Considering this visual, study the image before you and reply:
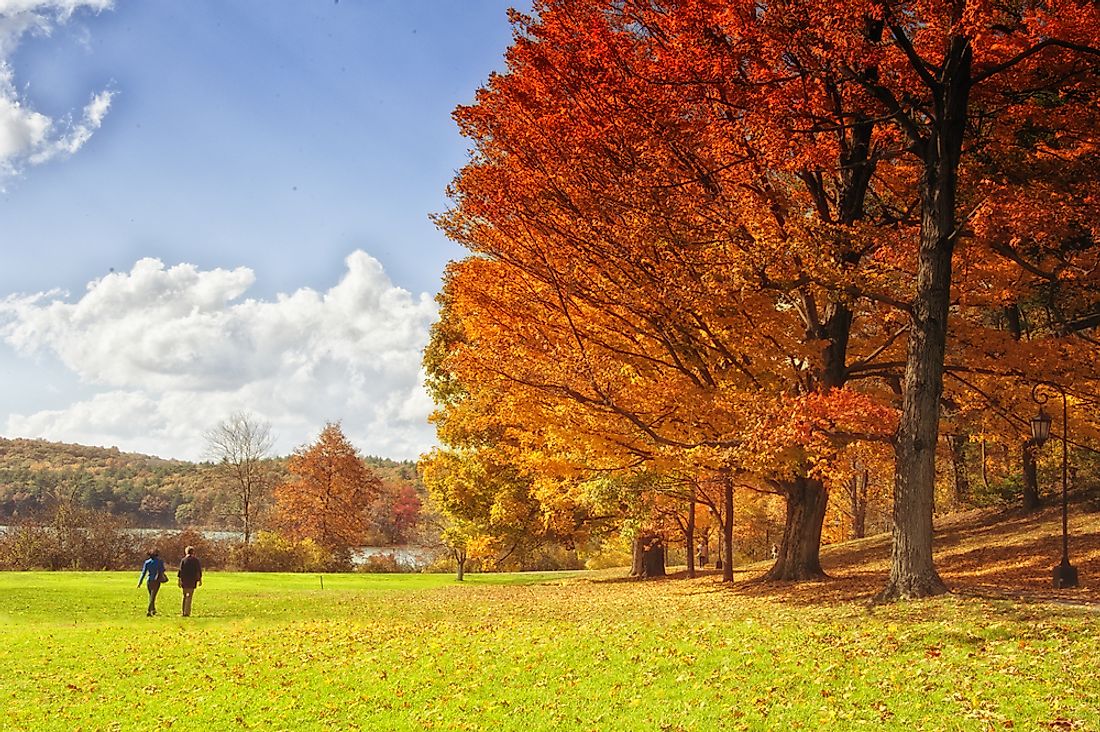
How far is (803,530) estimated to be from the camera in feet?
61.6

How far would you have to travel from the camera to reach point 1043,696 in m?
8.02

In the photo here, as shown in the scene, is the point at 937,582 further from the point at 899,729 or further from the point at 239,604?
the point at 239,604

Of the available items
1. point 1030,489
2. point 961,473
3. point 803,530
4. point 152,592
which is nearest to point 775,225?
point 803,530

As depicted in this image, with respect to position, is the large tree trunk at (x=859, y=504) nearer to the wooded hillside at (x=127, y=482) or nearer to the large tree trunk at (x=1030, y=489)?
the large tree trunk at (x=1030, y=489)

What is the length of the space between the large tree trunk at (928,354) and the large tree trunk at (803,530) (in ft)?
16.4

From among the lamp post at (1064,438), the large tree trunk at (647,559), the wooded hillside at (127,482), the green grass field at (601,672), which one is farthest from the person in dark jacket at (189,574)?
the wooded hillside at (127,482)

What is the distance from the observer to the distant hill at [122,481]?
89.3 m

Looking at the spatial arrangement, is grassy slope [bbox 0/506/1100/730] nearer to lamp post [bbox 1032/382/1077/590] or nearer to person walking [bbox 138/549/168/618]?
lamp post [bbox 1032/382/1077/590]

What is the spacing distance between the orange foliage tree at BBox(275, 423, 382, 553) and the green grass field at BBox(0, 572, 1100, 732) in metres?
39.7

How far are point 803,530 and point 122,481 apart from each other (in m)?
124

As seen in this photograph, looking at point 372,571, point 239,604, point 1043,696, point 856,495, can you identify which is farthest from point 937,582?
point 372,571

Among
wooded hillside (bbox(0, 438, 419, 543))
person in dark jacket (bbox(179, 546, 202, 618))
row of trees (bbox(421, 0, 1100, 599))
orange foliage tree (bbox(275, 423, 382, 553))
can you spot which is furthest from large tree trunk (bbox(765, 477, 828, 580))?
wooded hillside (bbox(0, 438, 419, 543))

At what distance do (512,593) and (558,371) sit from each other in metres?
12.6

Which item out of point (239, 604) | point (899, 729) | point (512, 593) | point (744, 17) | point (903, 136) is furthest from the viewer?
point (512, 593)
